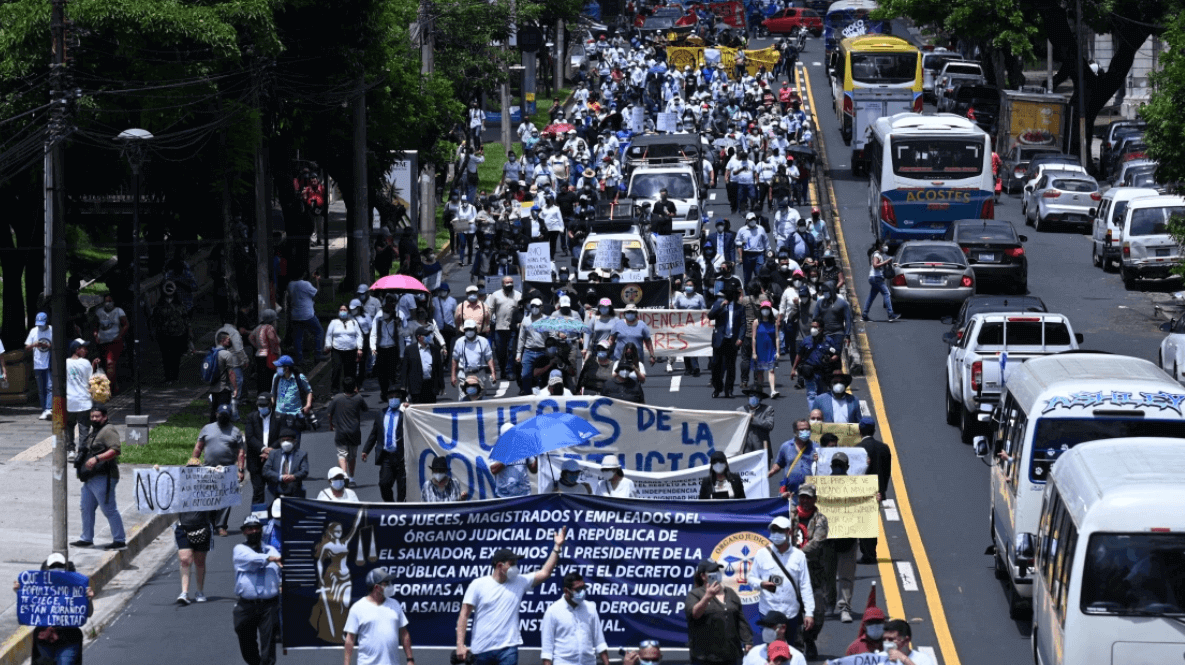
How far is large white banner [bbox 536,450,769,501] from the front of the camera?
17625 mm

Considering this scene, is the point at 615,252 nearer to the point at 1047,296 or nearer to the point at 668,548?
the point at 1047,296

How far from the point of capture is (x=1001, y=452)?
18000 mm

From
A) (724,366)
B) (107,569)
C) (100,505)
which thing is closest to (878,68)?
(724,366)

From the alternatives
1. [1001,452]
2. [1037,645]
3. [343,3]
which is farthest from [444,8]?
[1037,645]

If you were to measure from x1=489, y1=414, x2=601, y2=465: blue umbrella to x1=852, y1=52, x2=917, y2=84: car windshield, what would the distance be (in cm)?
4066

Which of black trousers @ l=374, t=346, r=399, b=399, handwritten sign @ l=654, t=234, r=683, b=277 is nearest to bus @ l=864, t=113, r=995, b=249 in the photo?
handwritten sign @ l=654, t=234, r=683, b=277

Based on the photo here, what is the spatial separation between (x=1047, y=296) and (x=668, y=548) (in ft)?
74.6

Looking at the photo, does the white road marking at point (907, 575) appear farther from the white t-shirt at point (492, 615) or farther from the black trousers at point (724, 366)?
the black trousers at point (724, 366)

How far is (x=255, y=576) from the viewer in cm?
1507

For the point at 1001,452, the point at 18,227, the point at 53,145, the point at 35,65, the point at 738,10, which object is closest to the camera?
the point at 1001,452

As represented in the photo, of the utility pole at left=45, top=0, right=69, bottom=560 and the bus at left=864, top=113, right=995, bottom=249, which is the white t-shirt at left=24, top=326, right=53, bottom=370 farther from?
the bus at left=864, top=113, right=995, bottom=249

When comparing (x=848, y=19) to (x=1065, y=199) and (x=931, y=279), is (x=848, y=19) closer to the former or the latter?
(x=1065, y=199)

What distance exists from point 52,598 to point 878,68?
45587mm

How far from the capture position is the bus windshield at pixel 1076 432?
1595 cm
